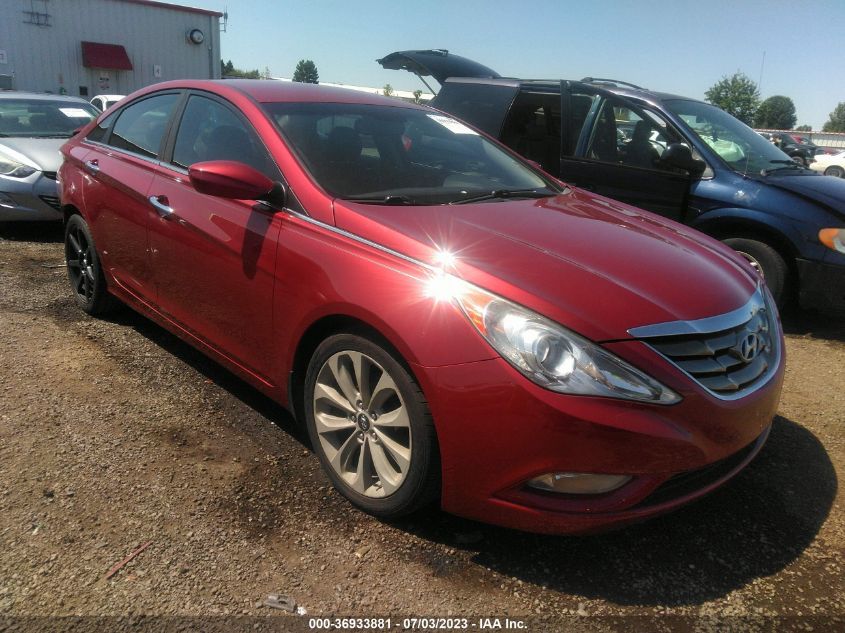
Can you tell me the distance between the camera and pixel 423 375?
211 centimetres

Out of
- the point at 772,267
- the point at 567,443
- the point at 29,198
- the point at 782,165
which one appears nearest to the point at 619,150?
the point at 782,165

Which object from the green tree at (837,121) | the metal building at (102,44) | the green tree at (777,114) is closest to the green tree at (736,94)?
the green tree at (777,114)

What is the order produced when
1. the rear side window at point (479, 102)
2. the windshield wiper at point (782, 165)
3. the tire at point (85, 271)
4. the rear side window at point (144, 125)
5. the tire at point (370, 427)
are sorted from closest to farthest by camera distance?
the tire at point (370, 427), the rear side window at point (144, 125), the tire at point (85, 271), the windshield wiper at point (782, 165), the rear side window at point (479, 102)

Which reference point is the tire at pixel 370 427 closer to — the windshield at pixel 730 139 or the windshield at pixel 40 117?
the windshield at pixel 730 139

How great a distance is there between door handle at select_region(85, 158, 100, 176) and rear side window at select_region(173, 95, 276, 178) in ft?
2.80

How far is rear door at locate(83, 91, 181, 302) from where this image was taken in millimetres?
3551

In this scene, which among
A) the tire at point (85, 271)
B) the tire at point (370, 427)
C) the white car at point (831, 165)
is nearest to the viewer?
the tire at point (370, 427)

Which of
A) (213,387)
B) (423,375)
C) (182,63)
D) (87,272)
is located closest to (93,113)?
(87,272)

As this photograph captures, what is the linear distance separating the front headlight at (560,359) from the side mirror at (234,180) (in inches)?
43.5

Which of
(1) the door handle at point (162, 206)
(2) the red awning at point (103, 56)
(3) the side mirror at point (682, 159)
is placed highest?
(3) the side mirror at point (682, 159)

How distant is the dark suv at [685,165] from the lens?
4.62 m

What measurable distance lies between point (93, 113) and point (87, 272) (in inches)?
204

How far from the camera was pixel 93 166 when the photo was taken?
13.3 ft

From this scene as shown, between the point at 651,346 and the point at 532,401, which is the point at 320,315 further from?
the point at 651,346
